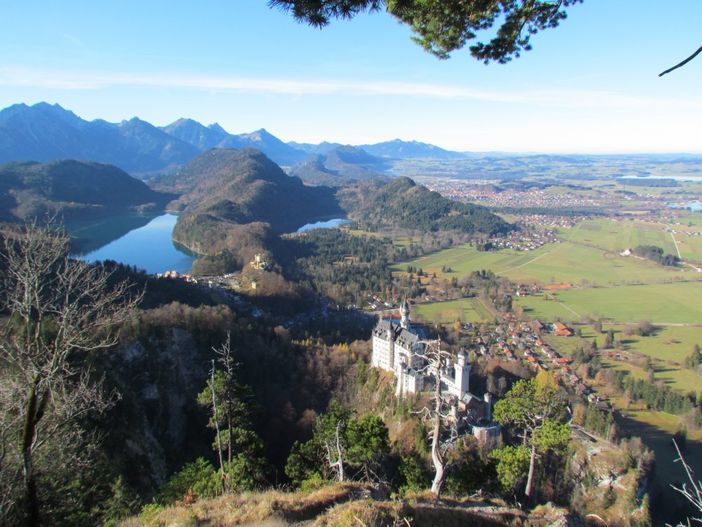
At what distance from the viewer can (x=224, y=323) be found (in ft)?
130

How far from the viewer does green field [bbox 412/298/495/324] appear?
61.8 metres

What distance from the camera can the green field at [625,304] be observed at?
2514 inches

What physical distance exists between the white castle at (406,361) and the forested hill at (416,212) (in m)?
98.7

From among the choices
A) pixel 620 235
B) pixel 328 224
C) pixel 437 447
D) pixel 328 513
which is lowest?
pixel 328 224

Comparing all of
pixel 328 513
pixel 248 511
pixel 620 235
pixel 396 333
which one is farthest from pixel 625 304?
pixel 248 511

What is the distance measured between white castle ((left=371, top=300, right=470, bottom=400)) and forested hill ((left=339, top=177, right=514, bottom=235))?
324 feet

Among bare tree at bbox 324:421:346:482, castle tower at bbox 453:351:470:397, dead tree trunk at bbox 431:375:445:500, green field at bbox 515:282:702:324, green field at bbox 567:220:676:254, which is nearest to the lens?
dead tree trunk at bbox 431:375:445:500

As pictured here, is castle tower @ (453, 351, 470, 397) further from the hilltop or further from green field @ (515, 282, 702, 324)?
green field @ (515, 282, 702, 324)

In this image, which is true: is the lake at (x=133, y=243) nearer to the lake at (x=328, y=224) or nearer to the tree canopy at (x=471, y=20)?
the lake at (x=328, y=224)

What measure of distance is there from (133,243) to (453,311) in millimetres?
76953

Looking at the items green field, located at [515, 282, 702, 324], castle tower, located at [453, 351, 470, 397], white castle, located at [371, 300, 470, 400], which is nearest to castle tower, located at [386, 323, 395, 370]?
white castle, located at [371, 300, 470, 400]

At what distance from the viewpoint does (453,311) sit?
6538cm

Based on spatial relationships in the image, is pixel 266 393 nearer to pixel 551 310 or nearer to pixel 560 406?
pixel 560 406

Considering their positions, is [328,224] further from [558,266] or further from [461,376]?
[461,376]
